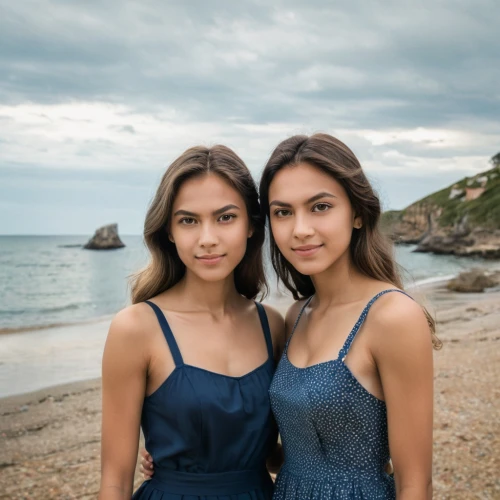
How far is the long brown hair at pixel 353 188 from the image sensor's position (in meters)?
2.89

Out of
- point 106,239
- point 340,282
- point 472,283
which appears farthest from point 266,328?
point 106,239

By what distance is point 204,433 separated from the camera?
112 inches

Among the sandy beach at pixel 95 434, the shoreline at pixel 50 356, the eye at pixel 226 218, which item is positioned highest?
the eye at pixel 226 218

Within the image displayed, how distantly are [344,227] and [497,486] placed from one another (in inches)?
161

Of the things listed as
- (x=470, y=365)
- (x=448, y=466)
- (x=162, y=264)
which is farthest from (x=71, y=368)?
(x=162, y=264)

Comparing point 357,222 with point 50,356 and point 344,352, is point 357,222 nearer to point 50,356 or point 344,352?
point 344,352

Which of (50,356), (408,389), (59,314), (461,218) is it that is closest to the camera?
(408,389)

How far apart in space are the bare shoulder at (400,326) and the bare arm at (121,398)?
103 centimetres

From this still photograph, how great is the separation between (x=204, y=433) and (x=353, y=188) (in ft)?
4.18

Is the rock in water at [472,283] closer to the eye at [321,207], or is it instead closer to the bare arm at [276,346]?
the bare arm at [276,346]

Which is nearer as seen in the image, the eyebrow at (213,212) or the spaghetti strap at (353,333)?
the spaghetti strap at (353,333)

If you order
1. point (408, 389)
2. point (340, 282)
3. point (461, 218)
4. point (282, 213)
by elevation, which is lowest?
point (408, 389)

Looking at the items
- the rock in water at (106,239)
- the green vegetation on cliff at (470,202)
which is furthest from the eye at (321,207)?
the rock in water at (106,239)

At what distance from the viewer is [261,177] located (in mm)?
3115
